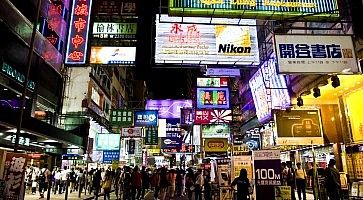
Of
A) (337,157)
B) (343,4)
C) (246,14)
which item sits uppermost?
(343,4)

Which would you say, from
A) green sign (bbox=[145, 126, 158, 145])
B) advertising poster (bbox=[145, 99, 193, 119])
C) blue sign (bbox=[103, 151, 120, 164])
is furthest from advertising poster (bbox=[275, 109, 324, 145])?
green sign (bbox=[145, 126, 158, 145])

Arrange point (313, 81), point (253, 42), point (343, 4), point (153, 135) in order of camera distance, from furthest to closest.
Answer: point (153, 135) < point (313, 81) < point (253, 42) < point (343, 4)

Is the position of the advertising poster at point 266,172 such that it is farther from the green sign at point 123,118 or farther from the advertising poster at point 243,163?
the green sign at point 123,118

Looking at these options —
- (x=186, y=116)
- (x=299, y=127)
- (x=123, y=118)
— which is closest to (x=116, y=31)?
(x=299, y=127)

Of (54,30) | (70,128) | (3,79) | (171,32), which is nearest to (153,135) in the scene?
(70,128)

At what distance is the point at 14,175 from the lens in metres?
7.23

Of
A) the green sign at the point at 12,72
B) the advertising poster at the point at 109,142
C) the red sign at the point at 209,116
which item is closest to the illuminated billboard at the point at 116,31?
the green sign at the point at 12,72

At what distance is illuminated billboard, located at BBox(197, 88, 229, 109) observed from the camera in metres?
17.1

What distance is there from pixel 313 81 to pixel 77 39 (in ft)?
32.2

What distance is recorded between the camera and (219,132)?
22938 mm

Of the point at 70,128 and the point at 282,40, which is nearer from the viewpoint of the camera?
the point at 282,40

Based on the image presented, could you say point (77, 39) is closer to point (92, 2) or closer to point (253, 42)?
point (92, 2)

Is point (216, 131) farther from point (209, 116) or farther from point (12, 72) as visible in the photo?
point (12, 72)

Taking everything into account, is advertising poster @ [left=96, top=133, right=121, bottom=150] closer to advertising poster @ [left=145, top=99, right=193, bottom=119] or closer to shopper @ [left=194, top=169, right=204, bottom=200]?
advertising poster @ [left=145, top=99, right=193, bottom=119]
